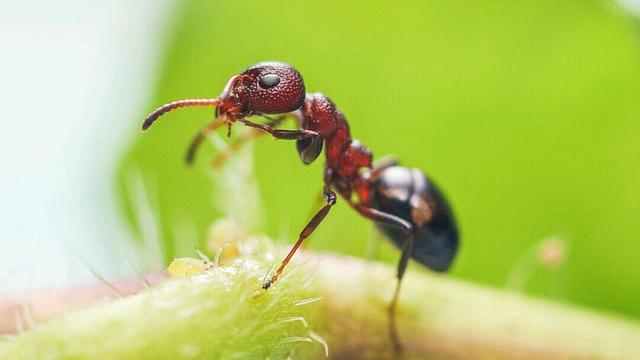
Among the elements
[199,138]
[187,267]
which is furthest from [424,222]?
[187,267]

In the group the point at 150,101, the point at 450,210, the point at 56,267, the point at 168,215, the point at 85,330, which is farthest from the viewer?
the point at 150,101

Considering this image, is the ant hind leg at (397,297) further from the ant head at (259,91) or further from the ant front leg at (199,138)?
the ant front leg at (199,138)

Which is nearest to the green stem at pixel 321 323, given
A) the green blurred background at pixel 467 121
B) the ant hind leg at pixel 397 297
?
the ant hind leg at pixel 397 297

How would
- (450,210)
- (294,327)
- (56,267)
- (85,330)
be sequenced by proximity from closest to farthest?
(85,330) → (294,327) → (56,267) → (450,210)

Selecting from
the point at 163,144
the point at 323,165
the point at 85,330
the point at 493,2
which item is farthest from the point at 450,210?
the point at 85,330

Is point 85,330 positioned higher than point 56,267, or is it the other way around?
point 85,330

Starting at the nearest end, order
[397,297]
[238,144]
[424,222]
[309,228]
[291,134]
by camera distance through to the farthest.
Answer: [397,297] → [309,228] → [291,134] → [424,222] → [238,144]

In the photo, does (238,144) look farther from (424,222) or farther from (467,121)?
(467,121)

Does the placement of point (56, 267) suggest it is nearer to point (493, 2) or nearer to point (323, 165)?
point (323, 165)
